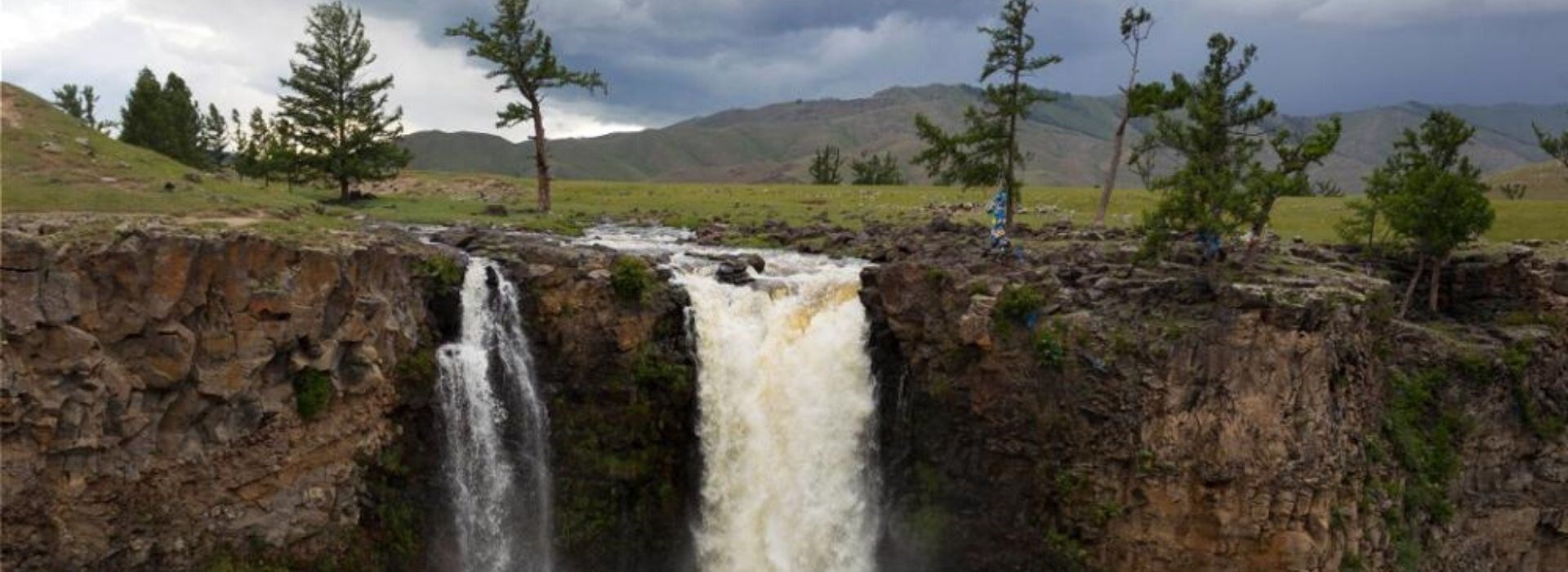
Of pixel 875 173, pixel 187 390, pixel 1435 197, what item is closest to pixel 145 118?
pixel 187 390

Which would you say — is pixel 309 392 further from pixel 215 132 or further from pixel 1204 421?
pixel 215 132

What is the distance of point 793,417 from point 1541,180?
132686 mm

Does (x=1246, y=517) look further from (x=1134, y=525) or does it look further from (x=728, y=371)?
(x=728, y=371)

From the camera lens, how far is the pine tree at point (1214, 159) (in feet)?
91.7

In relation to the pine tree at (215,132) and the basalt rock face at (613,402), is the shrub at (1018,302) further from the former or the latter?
the pine tree at (215,132)

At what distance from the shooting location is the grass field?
2819 centimetres

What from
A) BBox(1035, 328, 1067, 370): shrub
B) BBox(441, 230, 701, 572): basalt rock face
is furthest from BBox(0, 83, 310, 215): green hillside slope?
BBox(1035, 328, 1067, 370): shrub

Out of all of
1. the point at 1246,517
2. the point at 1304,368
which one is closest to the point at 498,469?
the point at 1246,517

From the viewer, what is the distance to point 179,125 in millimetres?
58531

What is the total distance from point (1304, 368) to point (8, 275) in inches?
1306

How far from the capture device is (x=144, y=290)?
2233 centimetres

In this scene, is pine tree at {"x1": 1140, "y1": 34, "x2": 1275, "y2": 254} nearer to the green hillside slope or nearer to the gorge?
the gorge

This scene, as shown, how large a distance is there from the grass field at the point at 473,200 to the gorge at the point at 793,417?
15.2 feet

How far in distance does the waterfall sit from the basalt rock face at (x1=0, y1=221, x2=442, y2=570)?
369 inches
